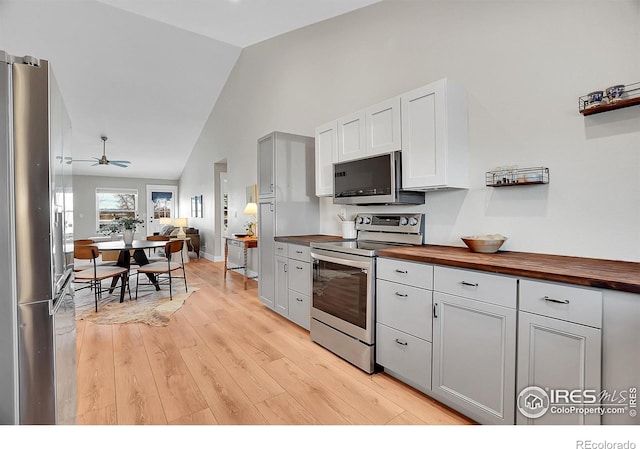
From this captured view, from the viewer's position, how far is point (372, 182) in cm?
270

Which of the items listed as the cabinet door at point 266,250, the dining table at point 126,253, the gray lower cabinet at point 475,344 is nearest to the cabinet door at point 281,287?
the cabinet door at point 266,250

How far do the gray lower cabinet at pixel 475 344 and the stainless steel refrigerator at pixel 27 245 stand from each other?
1830mm

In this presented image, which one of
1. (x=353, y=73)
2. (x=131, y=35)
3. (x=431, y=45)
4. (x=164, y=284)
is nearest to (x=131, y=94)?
(x=131, y=35)

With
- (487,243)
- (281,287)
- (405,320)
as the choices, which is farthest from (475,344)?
(281,287)

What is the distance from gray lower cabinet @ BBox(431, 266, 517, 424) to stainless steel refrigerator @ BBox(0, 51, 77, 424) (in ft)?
6.00

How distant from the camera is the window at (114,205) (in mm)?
10195

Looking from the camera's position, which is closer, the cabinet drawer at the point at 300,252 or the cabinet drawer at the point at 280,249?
the cabinet drawer at the point at 300,252

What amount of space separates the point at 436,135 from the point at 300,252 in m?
1.69

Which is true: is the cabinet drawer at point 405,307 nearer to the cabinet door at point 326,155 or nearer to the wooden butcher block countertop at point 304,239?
the wooden butcher block countertop at point 304,239

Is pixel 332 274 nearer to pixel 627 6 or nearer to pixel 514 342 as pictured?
pixel 514 342

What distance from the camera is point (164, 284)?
5098 millimetres

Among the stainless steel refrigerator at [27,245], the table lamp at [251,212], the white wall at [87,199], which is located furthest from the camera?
the white wall at [87,199]

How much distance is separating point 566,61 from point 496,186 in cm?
81

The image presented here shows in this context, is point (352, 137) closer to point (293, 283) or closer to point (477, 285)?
point (293, 283)
